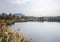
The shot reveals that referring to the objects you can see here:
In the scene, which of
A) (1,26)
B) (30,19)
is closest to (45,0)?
(30,19)

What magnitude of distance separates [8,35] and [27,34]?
90 centimetres

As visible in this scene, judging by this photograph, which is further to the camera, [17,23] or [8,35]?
[17,23]

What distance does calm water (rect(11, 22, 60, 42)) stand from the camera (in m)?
3.56

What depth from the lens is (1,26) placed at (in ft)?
9.80

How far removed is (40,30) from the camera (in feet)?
12.8

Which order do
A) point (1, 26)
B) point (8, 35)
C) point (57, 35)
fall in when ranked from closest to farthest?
point (8, 35), point (1, 26), point (57, 35)

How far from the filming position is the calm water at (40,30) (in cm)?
356

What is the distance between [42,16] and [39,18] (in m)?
0.09

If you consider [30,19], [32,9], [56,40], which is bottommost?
[56,40]

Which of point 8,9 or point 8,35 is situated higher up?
point 8,9

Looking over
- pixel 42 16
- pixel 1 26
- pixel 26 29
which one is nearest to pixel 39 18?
pixel 42 16

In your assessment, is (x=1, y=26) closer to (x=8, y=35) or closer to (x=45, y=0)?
(x=8, y=35)

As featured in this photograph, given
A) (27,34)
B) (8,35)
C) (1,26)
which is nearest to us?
(8,35)

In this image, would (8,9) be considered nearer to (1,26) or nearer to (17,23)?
(17,23)
